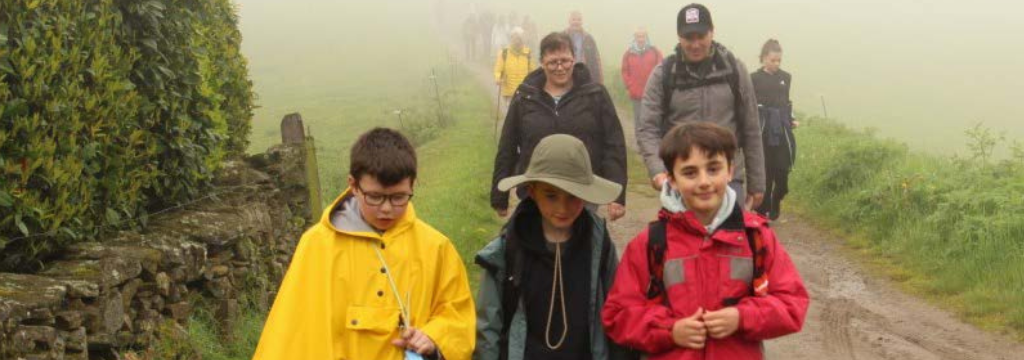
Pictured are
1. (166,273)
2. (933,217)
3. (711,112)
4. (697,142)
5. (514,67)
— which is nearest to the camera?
(697,142)

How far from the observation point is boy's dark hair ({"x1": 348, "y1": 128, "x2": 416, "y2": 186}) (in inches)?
142

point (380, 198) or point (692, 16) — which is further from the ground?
point (692, 16)

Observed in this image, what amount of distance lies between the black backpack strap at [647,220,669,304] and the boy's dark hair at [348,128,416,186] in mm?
866

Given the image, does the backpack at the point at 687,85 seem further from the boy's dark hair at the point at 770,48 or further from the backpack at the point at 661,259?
the boy's dark hair at the point at 770,48

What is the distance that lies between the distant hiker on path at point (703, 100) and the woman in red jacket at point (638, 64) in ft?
24.6

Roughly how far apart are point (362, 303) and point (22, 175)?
5.67 feet

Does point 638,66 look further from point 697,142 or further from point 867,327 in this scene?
point 697,142

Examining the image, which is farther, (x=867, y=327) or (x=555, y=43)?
(x=867, y=327)

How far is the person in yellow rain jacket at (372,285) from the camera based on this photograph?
351cm

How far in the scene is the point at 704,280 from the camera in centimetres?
354

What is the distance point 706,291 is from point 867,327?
14.1 feet


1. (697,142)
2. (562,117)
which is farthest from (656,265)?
(562,117)

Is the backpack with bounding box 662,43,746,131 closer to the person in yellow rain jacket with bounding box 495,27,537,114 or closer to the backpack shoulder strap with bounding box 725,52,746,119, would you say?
the backpack shoulder strap with bounding box 725,52,746,119

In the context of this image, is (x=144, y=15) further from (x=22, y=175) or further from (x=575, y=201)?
(x=575, y=201)
